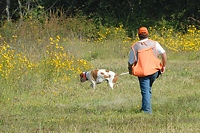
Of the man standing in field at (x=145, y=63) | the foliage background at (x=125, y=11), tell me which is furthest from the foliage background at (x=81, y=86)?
the foliage background at (x=125, y=11)

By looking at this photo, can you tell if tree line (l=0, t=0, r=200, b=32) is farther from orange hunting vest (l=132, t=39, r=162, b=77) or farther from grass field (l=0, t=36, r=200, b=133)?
orange hunting vest (l=132, t=39, r=162, b=77)

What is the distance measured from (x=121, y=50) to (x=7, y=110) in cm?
1239

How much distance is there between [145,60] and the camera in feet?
33.3

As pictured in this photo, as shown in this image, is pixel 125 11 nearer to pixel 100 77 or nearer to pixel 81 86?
pixel 81 86

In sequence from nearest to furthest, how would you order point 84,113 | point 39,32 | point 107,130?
point 107,130, point 84,113, point 39,32

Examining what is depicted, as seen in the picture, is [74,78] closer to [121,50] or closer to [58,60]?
[58,60]

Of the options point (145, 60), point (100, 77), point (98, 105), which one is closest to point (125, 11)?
point (100, 77)

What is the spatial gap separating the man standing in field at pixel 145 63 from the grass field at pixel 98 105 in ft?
1.35

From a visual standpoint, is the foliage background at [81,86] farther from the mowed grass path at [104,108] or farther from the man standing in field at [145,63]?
the man standing in field at [145,63]

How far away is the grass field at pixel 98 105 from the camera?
8.70 m

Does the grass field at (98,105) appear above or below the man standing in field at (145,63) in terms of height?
below

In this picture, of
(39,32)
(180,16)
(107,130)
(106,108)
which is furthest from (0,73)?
(180,16)

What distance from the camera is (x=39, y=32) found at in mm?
19547

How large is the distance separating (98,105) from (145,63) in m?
1.59
